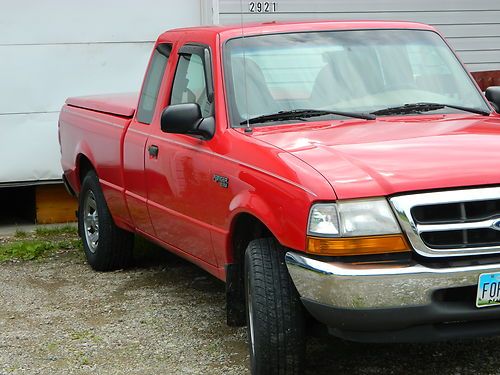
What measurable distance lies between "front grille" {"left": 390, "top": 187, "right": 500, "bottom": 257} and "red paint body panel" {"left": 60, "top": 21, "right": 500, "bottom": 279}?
0.19ft

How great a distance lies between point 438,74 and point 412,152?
1.46 m

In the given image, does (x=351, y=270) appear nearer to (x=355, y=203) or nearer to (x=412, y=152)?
(x=355, y=203)

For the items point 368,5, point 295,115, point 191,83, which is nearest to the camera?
point 295,115

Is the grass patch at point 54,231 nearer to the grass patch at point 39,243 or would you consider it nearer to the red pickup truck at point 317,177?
the grass patch at point 39,243

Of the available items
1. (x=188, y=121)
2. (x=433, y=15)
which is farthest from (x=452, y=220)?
(x=433, y=15)

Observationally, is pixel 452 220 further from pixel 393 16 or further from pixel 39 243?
pixel 393 16

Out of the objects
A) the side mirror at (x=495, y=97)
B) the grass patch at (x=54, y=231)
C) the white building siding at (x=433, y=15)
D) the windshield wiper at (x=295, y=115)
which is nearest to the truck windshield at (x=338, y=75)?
the windshield wiper at (x=295, y=115)

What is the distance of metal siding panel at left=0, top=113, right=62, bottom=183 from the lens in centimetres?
949

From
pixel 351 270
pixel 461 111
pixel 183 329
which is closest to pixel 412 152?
pixel 351 270

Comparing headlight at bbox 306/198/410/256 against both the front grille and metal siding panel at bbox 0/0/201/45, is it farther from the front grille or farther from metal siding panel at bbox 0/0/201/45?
metal siding panel at bbox 0/0/201/45

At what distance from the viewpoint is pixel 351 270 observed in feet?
13.6

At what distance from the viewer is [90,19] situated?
383 inches

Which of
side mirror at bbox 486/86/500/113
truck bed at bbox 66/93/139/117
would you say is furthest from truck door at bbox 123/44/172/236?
side mirror at bbox 486/86/500/113

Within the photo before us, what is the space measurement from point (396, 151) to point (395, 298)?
29.4 inches
